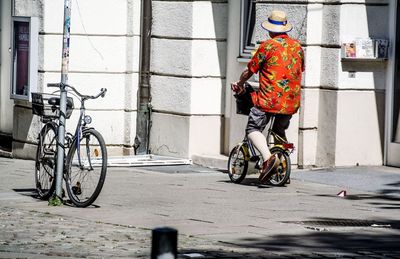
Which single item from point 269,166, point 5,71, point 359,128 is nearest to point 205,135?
point 359,128

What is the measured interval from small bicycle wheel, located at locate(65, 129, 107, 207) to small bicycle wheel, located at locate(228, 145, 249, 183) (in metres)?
2.67

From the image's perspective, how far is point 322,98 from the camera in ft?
50.0

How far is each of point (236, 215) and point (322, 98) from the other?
14.7 ft

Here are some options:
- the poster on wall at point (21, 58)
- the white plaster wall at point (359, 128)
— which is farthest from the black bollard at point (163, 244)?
the poster on wall at point (21, 58)

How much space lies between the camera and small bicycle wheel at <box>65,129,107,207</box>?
37.6ft

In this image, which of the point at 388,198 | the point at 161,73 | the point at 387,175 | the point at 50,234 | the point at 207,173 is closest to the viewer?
the point at 50,234

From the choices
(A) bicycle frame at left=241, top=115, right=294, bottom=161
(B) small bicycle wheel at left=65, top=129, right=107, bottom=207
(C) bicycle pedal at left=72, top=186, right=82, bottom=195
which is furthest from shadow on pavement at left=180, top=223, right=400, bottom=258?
(A) bicycle frame at left=241, top=115, right=294, bottom=161

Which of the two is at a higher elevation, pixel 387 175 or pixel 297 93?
pixel 297 93

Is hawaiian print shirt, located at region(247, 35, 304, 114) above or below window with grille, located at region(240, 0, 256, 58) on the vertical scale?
below

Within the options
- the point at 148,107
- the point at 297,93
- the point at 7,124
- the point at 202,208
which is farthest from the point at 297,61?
the point at 7,124

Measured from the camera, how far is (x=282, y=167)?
534 inches

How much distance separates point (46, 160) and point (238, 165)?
257 centimetres

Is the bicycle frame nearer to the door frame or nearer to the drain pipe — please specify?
the door frame

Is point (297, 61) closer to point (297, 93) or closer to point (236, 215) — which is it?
point (297, 93)
